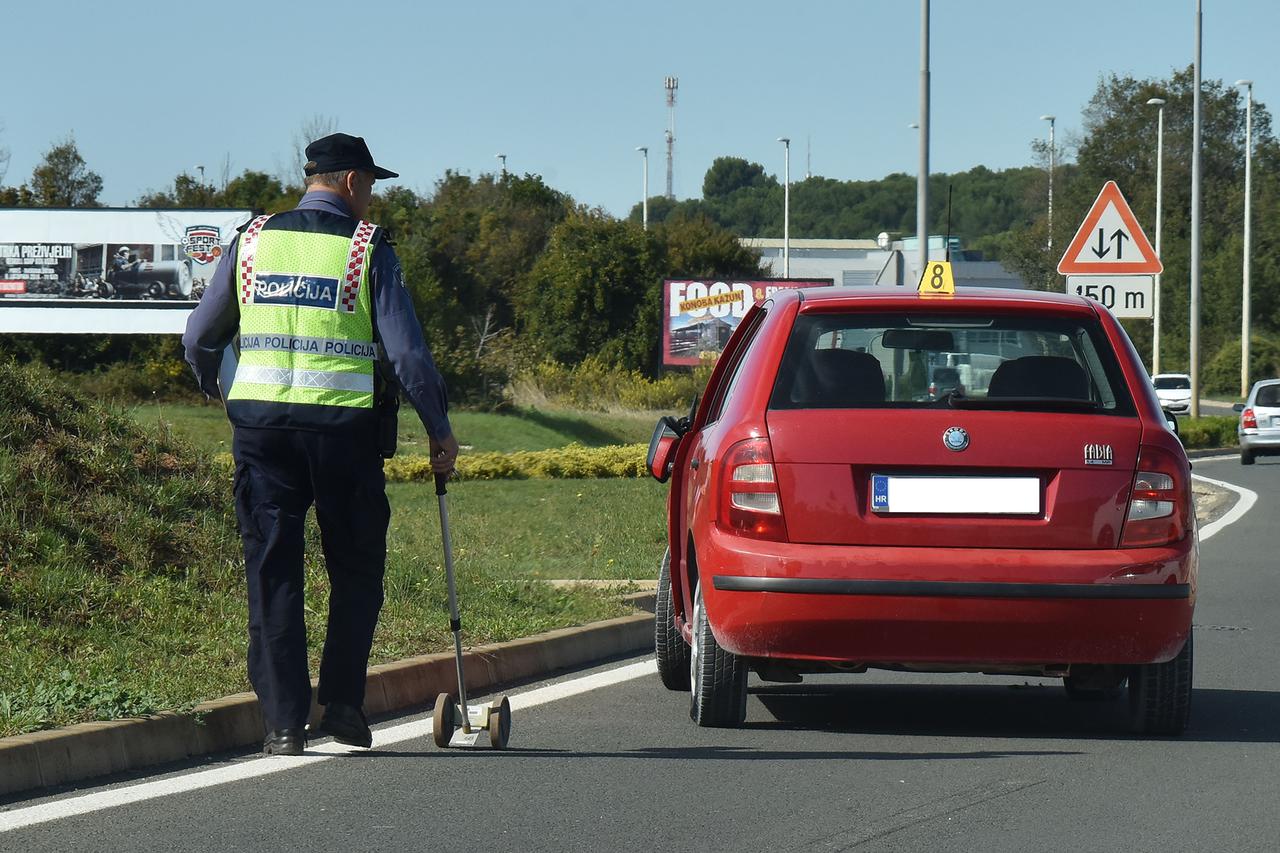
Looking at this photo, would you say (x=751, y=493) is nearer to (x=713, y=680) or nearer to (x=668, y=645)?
(x=713, y=680)

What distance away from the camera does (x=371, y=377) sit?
601 centimetres

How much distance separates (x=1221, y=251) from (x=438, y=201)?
36.9m

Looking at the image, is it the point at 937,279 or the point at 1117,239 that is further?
the point at 1117,239

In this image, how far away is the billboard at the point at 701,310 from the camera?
2098 inches

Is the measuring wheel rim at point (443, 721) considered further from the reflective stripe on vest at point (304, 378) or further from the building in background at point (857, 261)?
the building in background at point (857, 261)

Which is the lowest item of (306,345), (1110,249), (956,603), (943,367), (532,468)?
(532,468)

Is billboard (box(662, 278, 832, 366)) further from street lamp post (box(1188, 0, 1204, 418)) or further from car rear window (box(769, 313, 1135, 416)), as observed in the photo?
car rear window (box(769, 313, 1135, 416))

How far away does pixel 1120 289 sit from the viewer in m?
17.3

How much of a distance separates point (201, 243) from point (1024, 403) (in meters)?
34.3

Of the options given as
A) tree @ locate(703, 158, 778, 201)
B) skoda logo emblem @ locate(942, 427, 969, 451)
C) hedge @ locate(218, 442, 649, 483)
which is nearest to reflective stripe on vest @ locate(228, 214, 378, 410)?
skoda logo emblem @ locate(942, 427, 969, 451)

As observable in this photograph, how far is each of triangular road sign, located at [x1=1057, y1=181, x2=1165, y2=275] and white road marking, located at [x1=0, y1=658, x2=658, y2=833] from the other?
10541mm

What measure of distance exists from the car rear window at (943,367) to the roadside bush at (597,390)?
128ft

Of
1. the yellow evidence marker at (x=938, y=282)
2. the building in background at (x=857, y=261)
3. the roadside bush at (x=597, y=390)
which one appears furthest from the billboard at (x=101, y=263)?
the building in background at (x=857, y=261)

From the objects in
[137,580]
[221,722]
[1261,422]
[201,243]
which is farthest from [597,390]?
[221,722]
